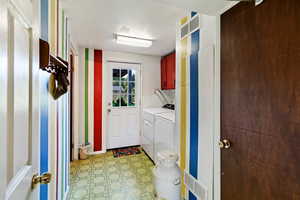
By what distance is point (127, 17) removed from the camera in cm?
188

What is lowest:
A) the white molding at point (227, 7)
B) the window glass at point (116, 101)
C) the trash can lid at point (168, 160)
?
the trash can lid at point (168, 160)

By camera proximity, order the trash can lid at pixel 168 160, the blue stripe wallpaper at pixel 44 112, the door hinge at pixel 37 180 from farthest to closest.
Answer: the trash can lid at pixel 168 160
the blue stripe wallpaper at pixel 44 112
the door hinge at pixel 37 180

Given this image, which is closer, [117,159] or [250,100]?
[250,100]

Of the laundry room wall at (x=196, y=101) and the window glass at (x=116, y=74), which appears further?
the window glass at (x=116, y=74)

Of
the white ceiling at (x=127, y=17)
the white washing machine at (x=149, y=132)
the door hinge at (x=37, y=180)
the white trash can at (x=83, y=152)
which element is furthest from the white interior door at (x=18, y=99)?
the white trash can at (x=83, y=152)

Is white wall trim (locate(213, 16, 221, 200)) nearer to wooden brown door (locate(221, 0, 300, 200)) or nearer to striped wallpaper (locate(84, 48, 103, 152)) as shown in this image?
wooden brown door (locate(221, 0, 300, 200))

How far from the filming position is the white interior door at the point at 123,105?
133 inches

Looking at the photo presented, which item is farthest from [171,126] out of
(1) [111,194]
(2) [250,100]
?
(2) [250,100]

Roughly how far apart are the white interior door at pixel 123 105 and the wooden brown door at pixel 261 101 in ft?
8.33

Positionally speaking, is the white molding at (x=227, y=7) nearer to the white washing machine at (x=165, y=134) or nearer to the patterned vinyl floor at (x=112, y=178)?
the white washing machine at (x=165, y=134)

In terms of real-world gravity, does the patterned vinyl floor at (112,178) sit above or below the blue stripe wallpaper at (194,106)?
below

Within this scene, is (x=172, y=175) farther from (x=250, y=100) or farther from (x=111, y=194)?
(x=250, y=100)

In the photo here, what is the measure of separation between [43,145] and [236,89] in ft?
4.60

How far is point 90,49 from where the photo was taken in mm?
3150
